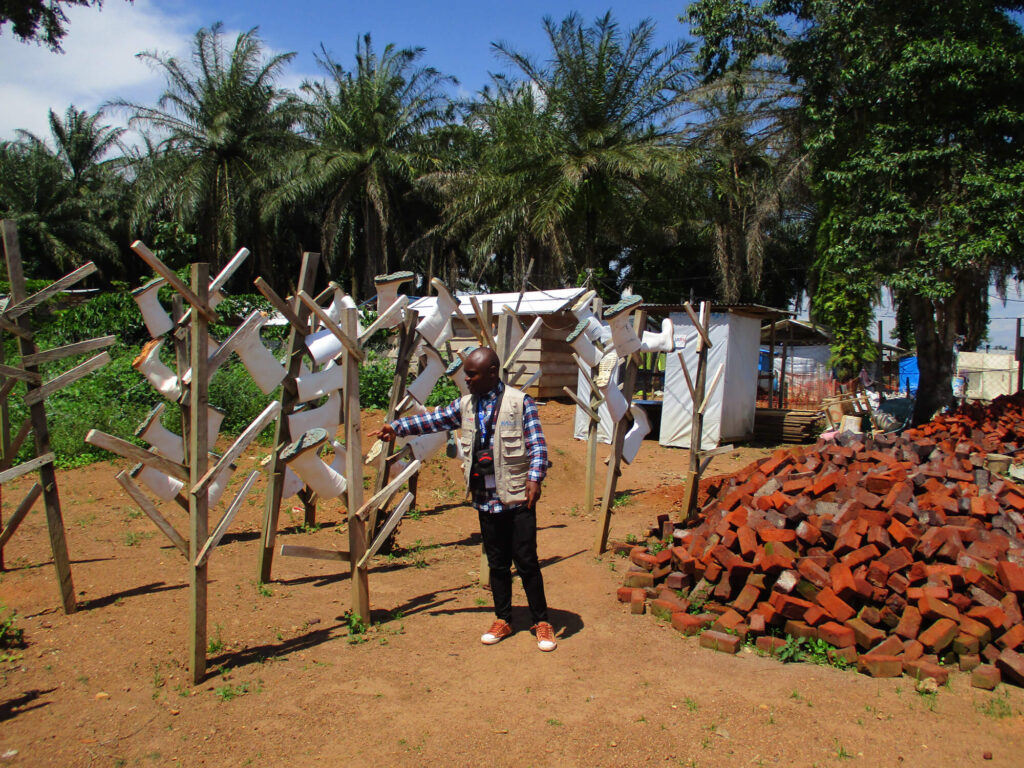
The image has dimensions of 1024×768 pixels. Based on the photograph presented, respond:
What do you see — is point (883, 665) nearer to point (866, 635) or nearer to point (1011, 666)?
point (866, 635)

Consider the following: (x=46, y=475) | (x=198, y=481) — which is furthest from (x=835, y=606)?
(x=46, y=475)

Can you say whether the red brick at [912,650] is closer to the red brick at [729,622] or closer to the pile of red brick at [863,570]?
the pile of red brick at [863,570]

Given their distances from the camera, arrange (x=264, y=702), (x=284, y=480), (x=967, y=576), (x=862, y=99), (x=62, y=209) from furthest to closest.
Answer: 1. (x=62, y=209)
2. (x=862, y=99)
3. (x=284, y=480)
4. (x=967, y=576)
5. (x=264, y=702)

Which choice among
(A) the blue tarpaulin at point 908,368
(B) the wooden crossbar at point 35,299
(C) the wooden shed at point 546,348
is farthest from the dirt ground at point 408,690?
(A) the blue tarpaulin at point 908,368

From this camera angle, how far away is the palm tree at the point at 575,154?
63.9ft

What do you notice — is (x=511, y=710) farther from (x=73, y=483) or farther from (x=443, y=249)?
(x=443, y=249)

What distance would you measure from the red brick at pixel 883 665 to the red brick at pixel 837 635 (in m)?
0.17

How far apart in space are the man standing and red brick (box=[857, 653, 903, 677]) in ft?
5.63

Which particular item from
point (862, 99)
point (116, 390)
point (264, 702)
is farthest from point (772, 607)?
point (862, 99)

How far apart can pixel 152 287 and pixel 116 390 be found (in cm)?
784

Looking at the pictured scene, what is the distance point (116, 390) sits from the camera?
11398 mm

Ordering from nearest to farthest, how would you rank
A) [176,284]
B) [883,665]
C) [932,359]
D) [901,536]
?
1. [176,284]
2. [883,665]
3. [901,536]
4. [932,359]

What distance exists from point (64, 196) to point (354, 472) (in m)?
36.4

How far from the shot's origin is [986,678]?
3.92 m
